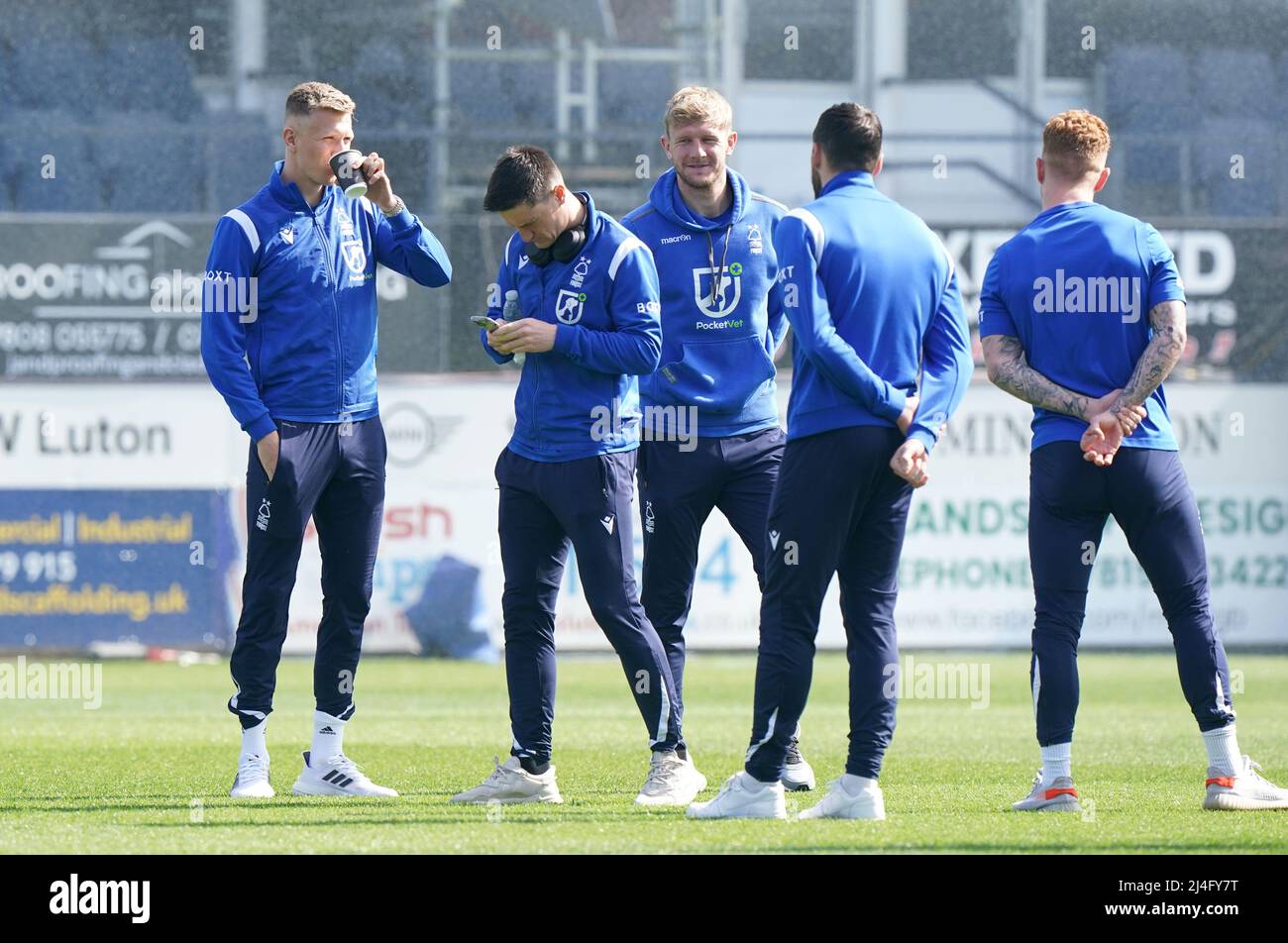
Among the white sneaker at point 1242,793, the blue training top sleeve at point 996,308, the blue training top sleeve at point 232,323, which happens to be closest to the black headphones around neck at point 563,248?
the blue training top sleeve at point 232,323

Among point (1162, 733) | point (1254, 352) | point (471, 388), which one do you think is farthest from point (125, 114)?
point (1162, 733)

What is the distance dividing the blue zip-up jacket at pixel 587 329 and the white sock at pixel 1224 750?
6.70 feet

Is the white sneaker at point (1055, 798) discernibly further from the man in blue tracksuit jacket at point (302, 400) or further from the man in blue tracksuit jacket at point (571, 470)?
the man in blue tracksuit jacket at point (302, 400)

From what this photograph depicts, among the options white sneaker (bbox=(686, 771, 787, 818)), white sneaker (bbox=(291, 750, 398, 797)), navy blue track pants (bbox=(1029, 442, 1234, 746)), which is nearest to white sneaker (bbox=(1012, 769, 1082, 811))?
navy blue track pants (bbox=(1029, 442, 1234, 746))

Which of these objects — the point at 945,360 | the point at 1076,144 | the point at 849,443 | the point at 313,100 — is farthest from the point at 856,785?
the point at 313,100

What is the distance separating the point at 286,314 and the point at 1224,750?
10.9 feet

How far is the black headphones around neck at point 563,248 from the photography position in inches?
231

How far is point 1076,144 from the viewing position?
5.78m

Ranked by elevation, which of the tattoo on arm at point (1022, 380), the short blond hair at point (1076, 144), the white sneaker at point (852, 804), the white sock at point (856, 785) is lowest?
the white sneaker at point (852, 804)
